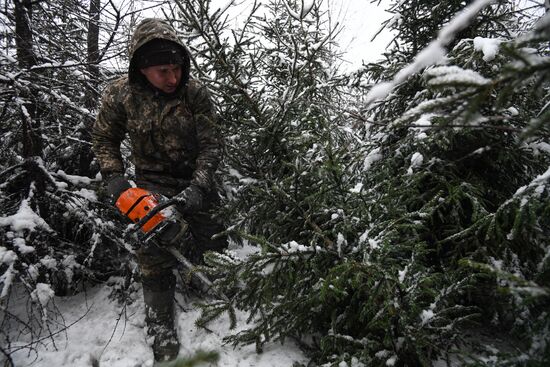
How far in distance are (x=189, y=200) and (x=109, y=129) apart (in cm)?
116

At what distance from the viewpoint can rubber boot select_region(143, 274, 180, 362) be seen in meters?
3.16

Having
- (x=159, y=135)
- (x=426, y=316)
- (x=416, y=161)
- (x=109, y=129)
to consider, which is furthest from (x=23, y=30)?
(x=426, y=316)

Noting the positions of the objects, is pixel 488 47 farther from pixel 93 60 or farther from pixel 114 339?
pixel 93 60

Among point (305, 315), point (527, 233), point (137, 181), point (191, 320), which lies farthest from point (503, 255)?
point (137, 181)

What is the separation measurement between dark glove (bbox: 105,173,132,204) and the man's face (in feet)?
3.13

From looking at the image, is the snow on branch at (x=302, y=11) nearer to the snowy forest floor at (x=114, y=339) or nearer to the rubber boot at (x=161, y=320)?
the snowy forest floor at (x=114, y=339)

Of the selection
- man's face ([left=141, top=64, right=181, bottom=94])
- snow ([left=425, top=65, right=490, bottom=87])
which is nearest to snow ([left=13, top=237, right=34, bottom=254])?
man's face ([left=141, top=64, right=181, bottom=94])

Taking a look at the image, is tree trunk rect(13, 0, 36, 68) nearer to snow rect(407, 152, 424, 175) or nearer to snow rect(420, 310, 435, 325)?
snow rect(407, 152, 424, 175)

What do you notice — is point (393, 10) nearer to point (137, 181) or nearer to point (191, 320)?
point (137, 181)

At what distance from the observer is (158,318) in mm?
3340

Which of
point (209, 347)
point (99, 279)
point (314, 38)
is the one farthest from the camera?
point (314, 38)

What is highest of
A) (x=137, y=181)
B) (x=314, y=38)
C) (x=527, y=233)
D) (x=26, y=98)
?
(x=314, y=38)

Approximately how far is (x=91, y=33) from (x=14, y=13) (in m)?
1.37

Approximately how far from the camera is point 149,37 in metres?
3.28
